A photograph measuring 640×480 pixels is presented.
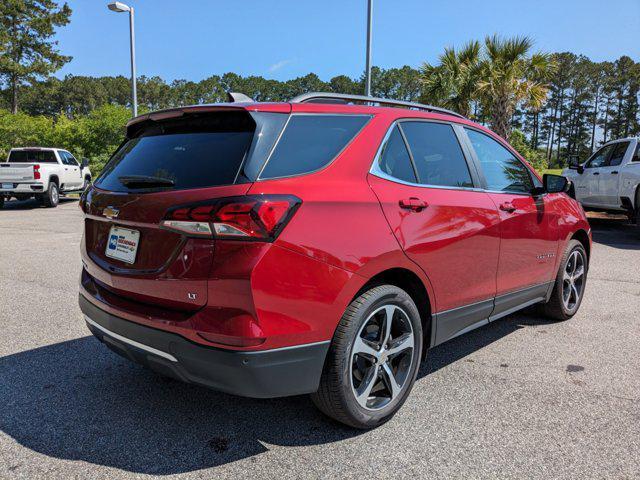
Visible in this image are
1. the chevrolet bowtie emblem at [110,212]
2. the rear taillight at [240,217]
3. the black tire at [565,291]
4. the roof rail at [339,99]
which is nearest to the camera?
the rear taillight at [240,217]

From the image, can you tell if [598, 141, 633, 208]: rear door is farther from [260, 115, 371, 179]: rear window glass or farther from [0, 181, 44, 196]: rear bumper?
[0, 181, 44, 196]: rear bumper

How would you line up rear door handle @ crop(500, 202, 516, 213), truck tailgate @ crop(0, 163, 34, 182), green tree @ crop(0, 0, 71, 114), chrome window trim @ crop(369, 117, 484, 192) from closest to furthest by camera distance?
chrome window trim @ crop(369, 117, 484, 192) → rear door handle @ crop(500, 202, 516, 213) → truck tailgate @ crop(0, 163, 34, 182) → green tree @ crop(0, 0, 71, 114)

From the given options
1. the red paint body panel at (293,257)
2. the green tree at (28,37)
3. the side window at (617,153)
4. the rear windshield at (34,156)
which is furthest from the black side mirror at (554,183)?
the green tree at (28,37)

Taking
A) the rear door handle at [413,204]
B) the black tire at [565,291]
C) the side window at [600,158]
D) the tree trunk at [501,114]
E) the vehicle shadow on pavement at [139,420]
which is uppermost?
the tree trunk at [501,114]

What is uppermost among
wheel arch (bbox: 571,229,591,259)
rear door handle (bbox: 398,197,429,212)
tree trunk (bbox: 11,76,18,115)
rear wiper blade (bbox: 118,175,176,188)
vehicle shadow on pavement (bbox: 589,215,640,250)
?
tree trunk (bbox: 11,76,18,115)

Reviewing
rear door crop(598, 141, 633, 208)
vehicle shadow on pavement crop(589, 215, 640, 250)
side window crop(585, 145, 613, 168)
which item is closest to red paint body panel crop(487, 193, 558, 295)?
vehicle shadow on pavement crop(589, 215, 640, 250)

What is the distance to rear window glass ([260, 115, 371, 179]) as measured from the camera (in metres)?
2.44

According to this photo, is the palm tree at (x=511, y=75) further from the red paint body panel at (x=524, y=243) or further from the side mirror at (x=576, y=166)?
the red paint body panel at (x=524, y=243)

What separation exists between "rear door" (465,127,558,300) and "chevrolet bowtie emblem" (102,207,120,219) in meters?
2.51

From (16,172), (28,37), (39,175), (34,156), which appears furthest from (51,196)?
(28,37)

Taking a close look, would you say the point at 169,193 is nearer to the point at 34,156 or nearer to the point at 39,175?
the point at 39,175

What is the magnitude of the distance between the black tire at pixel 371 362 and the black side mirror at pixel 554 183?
2155 mm

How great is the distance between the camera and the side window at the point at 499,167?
3.79 meters

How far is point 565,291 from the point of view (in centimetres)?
483
